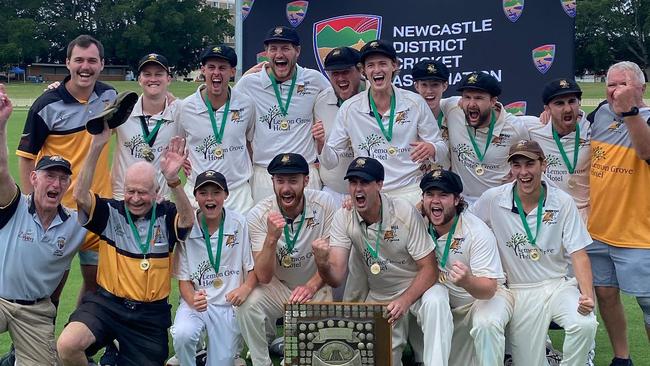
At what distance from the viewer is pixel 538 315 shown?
5609mm

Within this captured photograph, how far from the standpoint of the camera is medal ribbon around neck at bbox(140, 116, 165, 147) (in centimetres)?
640

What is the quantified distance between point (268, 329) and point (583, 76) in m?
59.8

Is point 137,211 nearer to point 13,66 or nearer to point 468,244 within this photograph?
point 468,244

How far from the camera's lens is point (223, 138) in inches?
257

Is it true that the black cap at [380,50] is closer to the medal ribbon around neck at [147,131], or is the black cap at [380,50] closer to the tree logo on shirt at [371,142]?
the tree logo on shirt at [371,142]

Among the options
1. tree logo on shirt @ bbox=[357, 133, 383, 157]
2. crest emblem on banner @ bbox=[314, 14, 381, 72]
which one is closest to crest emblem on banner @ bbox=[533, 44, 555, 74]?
crest emblem on banner @ bbox=[314, 14, 381, 72]

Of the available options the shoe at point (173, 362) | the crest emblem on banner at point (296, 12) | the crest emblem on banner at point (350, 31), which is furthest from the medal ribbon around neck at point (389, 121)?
the crest emblem on banner at point (296, 12)

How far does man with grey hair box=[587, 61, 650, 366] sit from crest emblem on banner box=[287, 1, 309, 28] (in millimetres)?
4162

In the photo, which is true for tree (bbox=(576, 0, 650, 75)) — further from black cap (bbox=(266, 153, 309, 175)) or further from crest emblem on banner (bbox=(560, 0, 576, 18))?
black cap (bbox=(266, 153, 309, 175))

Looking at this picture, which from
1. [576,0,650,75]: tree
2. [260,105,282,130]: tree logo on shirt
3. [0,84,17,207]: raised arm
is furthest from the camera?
[576,0,650,75]: tree

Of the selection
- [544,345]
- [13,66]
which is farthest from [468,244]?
[13,66]

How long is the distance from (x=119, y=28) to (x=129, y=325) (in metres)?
65.2

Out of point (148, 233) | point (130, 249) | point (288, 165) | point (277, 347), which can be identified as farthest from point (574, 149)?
point (130, 249)

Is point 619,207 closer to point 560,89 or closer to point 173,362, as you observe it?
point 560,89
